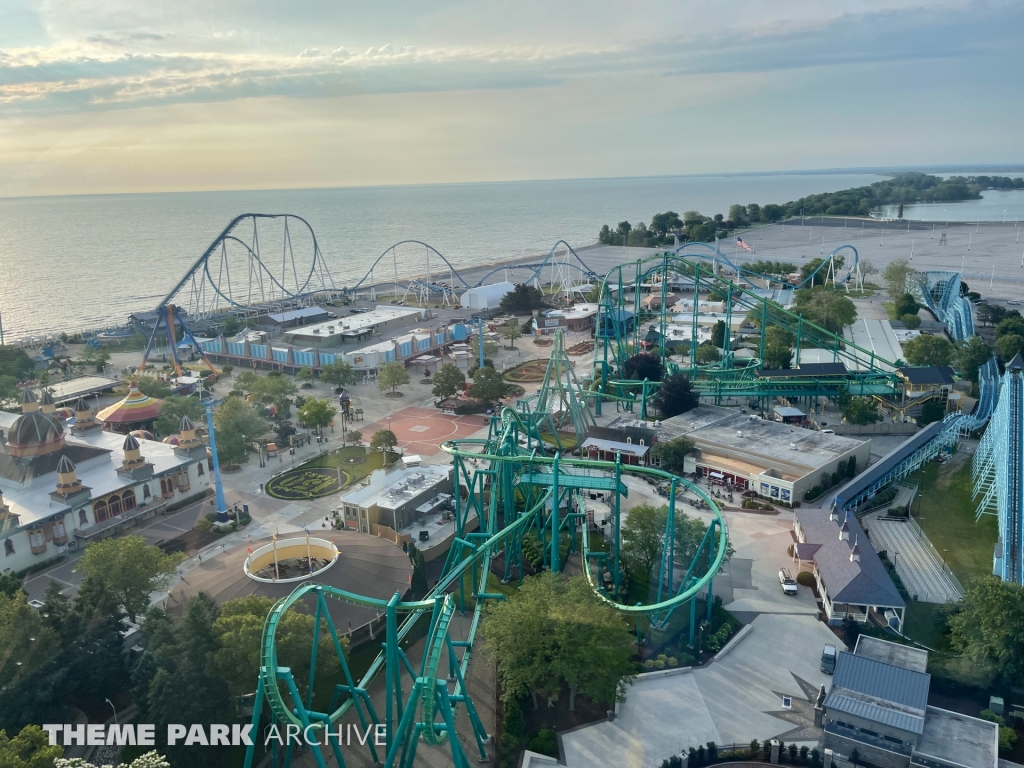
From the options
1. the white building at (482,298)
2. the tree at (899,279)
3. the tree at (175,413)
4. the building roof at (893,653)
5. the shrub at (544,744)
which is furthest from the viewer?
the white building at (482,298)

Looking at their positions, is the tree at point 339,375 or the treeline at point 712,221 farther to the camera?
the treeline at point 712,221

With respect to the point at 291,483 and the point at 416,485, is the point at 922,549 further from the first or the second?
the point at 291,483

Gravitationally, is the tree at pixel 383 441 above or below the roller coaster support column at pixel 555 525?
below

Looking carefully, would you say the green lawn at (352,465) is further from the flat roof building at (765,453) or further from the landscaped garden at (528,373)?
the landscaped garden at (528,373)

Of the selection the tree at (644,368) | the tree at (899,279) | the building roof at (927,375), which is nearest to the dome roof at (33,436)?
the tree at (644,368)

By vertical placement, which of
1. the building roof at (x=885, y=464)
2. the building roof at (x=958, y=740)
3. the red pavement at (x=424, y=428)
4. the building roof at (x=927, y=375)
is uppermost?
the building roof at (x=927, y=375)

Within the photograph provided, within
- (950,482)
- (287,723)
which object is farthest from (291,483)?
(950,482)
